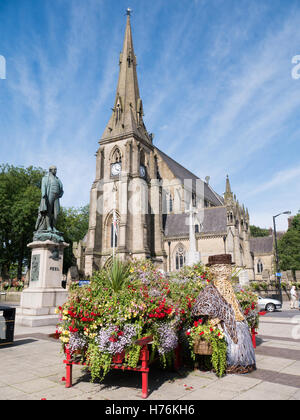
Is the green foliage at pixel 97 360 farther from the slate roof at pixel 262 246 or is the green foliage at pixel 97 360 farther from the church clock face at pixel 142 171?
the slate roof at pixel 262 246

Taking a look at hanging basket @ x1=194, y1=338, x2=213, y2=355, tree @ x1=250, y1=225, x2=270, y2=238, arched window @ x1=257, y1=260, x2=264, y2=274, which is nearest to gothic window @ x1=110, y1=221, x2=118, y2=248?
hanging basket @ x1=194, y1=338, x2=213, y2=355

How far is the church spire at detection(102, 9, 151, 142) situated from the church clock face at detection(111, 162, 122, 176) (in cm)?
404

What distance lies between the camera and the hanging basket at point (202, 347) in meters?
5.30

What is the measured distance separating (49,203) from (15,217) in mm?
24464

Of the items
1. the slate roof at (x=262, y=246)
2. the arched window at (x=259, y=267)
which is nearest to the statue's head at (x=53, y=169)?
the slate roof at (x=262, y=246)

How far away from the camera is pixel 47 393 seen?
4598mm

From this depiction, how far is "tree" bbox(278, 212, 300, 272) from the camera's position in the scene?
50875mm

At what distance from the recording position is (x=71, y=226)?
50.3m

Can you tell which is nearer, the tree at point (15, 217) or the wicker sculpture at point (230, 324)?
the wicker sculpture at point (230, 324)

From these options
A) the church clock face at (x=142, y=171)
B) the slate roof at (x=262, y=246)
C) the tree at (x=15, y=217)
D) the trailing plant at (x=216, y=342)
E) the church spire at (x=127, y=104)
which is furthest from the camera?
the slate roof at (x=262, y=246)

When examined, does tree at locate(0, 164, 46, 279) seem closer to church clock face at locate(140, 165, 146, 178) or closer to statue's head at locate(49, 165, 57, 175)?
church clock face at locate(140, 165, 146, 178)
